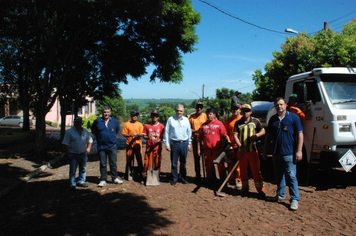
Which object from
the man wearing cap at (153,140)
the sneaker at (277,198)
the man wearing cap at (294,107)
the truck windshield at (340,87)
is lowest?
the sneaker at (277,198)

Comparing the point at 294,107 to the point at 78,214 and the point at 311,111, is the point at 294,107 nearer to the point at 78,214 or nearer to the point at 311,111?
the point at 311,111

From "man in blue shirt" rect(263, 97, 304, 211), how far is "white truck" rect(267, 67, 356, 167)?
3.63 ft

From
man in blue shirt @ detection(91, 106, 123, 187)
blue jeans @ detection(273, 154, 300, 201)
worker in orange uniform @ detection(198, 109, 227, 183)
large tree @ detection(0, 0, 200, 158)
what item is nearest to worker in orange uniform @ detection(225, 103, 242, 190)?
worker in orange uniform @ detection(198, 109, 227, 183)

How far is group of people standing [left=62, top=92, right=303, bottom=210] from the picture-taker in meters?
5.40

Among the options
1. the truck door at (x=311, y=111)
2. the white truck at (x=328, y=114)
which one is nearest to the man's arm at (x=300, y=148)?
the white truck at (x=328, y=114)

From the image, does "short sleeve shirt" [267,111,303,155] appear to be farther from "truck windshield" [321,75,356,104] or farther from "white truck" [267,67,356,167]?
"truck windshield" [321,75,356,104]

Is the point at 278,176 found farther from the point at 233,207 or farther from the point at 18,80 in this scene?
the point at 18,80

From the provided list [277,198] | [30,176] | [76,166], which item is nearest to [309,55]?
[277,198]

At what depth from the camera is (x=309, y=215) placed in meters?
4.88

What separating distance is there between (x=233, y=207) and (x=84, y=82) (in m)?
15.0

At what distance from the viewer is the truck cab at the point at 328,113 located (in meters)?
6.00

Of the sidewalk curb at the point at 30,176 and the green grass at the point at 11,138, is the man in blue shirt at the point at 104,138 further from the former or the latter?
the green grass at the point at 11,138

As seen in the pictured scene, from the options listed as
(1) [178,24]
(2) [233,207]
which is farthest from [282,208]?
(1) [178,24]

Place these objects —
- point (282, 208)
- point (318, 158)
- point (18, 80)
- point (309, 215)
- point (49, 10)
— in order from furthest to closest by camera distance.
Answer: point (18, 80), point (49, 10), point (318, 158), point (282, 208), point (309, 215)
